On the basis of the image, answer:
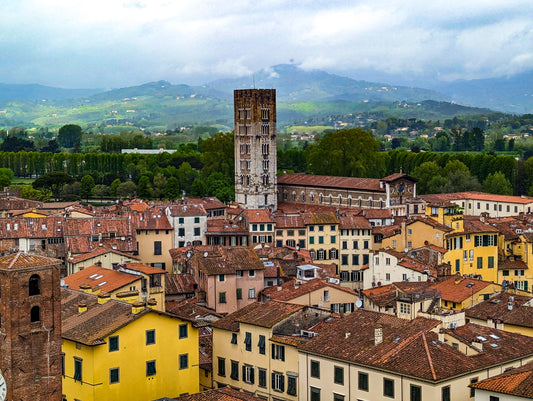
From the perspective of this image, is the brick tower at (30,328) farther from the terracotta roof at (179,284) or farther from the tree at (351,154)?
the tree at (351,154)

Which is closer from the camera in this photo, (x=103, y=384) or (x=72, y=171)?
(x=103, y=384)

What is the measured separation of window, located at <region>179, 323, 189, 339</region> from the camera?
40656mm

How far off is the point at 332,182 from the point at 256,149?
9599mm

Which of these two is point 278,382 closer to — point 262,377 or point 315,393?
point 262,377

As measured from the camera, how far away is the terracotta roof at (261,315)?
138 feet

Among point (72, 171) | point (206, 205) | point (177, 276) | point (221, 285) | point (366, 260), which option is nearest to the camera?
point (221, 285)

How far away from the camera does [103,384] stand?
38125 millimetres

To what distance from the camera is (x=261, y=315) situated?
1692 inches

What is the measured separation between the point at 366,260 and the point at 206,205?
23.0 m

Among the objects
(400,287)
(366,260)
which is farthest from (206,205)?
(400,287)

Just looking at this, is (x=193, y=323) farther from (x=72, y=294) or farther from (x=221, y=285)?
(x=221, y=285)

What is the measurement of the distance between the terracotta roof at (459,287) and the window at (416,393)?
1515cm

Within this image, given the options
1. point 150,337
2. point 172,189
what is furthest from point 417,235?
point 172,189

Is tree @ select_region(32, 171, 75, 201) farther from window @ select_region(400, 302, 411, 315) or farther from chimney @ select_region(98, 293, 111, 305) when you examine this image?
window @ select_region(400, 302, 411, 315)
